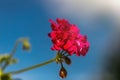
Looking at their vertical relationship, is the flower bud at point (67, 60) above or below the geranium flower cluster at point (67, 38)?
below

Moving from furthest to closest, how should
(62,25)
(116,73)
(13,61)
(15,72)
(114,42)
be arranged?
(114,42) < (116,73) < (62,25) < (13,61) < (15,72)

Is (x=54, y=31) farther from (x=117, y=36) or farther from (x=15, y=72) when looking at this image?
(x=117, y=36)

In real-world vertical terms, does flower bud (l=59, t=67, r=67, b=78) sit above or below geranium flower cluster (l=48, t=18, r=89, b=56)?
below

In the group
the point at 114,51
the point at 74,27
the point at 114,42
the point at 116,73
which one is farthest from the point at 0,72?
the point at 114,42

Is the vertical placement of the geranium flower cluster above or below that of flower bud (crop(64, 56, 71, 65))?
above

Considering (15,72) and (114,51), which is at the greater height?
(114,51)

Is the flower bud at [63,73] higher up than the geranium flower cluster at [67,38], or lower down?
lower down

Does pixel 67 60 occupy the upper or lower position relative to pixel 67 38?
lower

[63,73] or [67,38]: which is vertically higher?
[67,38]
